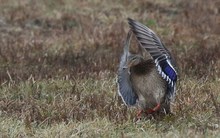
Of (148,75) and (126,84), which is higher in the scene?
(148,75)

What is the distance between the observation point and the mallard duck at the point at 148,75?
6.11 meters

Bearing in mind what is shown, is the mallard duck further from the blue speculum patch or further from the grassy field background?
the grassy field background

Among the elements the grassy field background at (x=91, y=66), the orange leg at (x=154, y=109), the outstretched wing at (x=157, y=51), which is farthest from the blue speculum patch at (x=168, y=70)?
the grassy field background at (x=91, y=66)

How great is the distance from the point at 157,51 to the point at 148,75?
304 mm

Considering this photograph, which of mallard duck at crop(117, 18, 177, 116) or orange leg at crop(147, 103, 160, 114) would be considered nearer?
mallard duck at crop(117, 18, 177, 116)

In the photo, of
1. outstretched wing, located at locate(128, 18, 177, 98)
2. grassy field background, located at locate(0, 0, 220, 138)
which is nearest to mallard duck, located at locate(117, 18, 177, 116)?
outstretched wing, located at locate(128, 18, 177, 98)

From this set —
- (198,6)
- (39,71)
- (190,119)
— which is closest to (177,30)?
(198,6)

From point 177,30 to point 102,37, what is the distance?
137 cm

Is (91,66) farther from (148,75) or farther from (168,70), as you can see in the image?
(168,70)

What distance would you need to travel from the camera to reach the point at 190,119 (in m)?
6.44

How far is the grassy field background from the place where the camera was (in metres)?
6.26

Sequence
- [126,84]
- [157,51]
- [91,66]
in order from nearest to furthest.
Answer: [157,51]
[126,84]
[91,66]

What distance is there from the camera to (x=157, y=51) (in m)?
6.10

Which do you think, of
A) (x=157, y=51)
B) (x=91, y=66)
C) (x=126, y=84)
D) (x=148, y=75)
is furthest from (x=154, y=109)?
(x=91, y=66)
